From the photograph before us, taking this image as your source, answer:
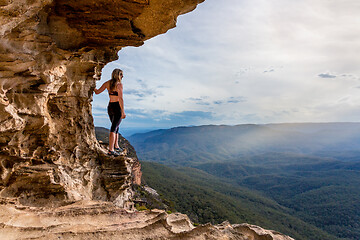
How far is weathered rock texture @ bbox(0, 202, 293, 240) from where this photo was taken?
4637 millimetres

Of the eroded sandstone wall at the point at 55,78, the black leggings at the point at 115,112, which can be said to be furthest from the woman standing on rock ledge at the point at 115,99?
the eroded sandstone wall at the point at 55,78

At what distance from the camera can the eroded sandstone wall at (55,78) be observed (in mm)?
6078

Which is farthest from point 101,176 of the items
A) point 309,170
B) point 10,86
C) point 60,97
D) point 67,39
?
point 309,170

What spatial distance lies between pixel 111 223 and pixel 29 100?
16.5 ft

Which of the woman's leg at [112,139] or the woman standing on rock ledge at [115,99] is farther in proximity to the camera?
the woman's leg at [112,139]

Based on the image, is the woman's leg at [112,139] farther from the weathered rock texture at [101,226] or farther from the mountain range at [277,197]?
the mountain range at [277,197]

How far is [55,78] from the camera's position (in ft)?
24.6

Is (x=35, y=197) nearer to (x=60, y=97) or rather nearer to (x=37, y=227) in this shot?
(x=37, y=227)

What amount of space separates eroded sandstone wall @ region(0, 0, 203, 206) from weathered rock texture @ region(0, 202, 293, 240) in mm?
1477

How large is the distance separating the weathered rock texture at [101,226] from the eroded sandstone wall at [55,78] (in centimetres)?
148

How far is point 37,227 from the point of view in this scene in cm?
473

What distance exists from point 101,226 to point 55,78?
18.2 feet

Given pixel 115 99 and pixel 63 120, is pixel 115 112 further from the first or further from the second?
pixel 63 120

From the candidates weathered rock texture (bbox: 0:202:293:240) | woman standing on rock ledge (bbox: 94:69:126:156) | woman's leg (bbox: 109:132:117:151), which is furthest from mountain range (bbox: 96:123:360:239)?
weathered rock texture (bbox: 0:202:293:240)
